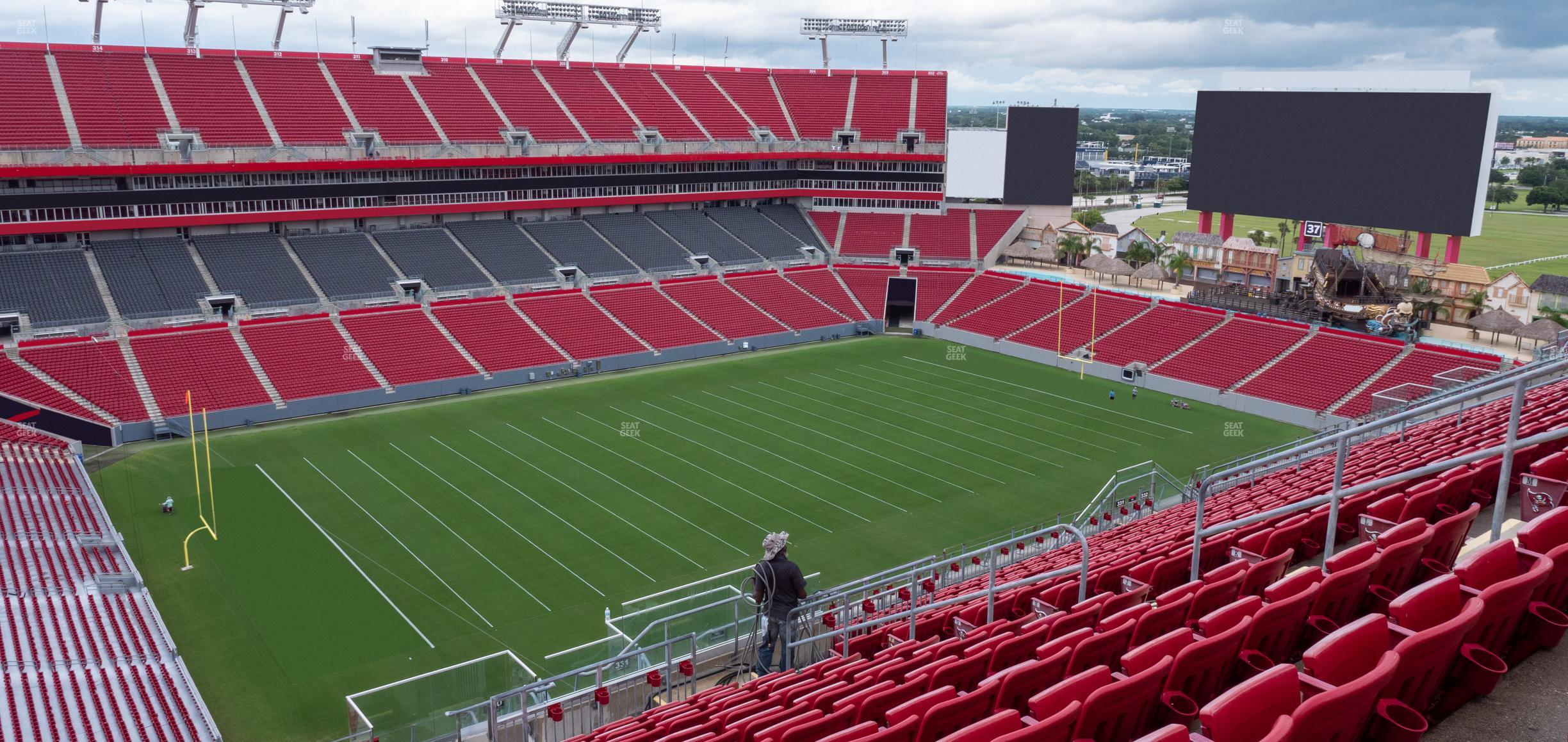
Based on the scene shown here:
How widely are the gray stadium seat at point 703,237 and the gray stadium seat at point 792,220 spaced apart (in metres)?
4.11

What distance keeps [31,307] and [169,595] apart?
857 inches

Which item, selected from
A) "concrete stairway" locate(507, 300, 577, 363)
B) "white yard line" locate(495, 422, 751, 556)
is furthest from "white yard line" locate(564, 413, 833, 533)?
"concrete stairway" locate(507, 300, 577, 363)

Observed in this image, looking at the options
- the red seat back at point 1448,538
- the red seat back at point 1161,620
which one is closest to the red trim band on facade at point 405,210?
the red seat back at point 1161,620

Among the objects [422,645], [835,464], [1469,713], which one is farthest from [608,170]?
[1469,713]

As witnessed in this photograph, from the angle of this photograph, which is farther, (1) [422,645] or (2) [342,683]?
(1) [422,645]

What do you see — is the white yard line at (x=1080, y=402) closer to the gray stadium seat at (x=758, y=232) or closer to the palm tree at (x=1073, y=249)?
the gray stadium seat at (x=758, y=232)

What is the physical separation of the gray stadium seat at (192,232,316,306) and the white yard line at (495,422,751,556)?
13.6 meters

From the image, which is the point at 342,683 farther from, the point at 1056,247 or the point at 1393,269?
the point at 1056,247

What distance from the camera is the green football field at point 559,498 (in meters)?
21.6

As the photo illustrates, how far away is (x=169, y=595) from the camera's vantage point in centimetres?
2295

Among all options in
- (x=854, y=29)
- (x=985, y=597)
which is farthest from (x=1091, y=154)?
(x=985, y=597)

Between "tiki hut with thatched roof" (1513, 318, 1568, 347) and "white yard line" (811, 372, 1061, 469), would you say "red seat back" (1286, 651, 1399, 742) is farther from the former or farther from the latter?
"tiki hut with thatched roof" (1513, 318, 1568, 347)

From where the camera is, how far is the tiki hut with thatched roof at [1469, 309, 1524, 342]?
3962 centimetres

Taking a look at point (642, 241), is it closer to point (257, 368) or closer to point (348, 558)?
point (257, 368)
